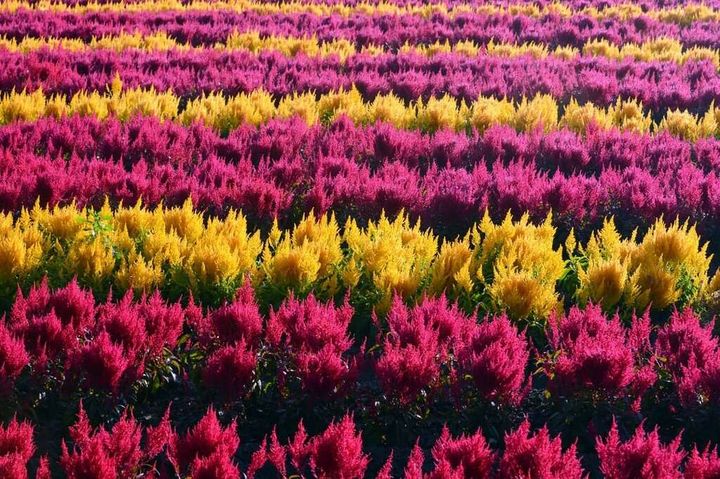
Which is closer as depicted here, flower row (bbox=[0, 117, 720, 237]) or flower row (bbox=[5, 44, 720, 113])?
flower row (bbox=[0, 117, 720, 237])

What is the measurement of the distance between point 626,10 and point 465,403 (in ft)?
54.9

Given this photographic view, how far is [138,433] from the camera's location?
2930 millimetres

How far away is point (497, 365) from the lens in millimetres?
3426

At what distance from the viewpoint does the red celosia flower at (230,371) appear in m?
3.48

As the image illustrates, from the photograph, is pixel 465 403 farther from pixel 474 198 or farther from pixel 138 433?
pixel 474 198

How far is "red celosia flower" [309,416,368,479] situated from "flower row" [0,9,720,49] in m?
11.7

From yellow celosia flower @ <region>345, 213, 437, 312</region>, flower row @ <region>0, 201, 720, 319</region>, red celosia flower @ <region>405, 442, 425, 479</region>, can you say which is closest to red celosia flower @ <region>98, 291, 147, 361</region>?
flower row @ <region>0, 201, 720, 319</region>

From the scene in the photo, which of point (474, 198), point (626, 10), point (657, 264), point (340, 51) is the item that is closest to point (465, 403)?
point (657, 264)

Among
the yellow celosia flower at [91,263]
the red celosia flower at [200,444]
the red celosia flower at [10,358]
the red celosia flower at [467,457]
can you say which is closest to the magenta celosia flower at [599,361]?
the red celosia flower at [467,457]

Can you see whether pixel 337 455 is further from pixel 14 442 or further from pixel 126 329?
pixel 126 329

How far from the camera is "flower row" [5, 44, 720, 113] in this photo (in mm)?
10094

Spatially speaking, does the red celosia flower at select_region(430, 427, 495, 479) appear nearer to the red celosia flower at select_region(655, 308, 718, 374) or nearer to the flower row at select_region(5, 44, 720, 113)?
the red celosia flower at select_region(655, 308, 718, 374)

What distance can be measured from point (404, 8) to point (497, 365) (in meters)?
15.6

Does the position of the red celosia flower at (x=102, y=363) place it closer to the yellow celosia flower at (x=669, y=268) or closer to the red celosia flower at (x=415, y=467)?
the red celosia flower at (x=415, y=467)
